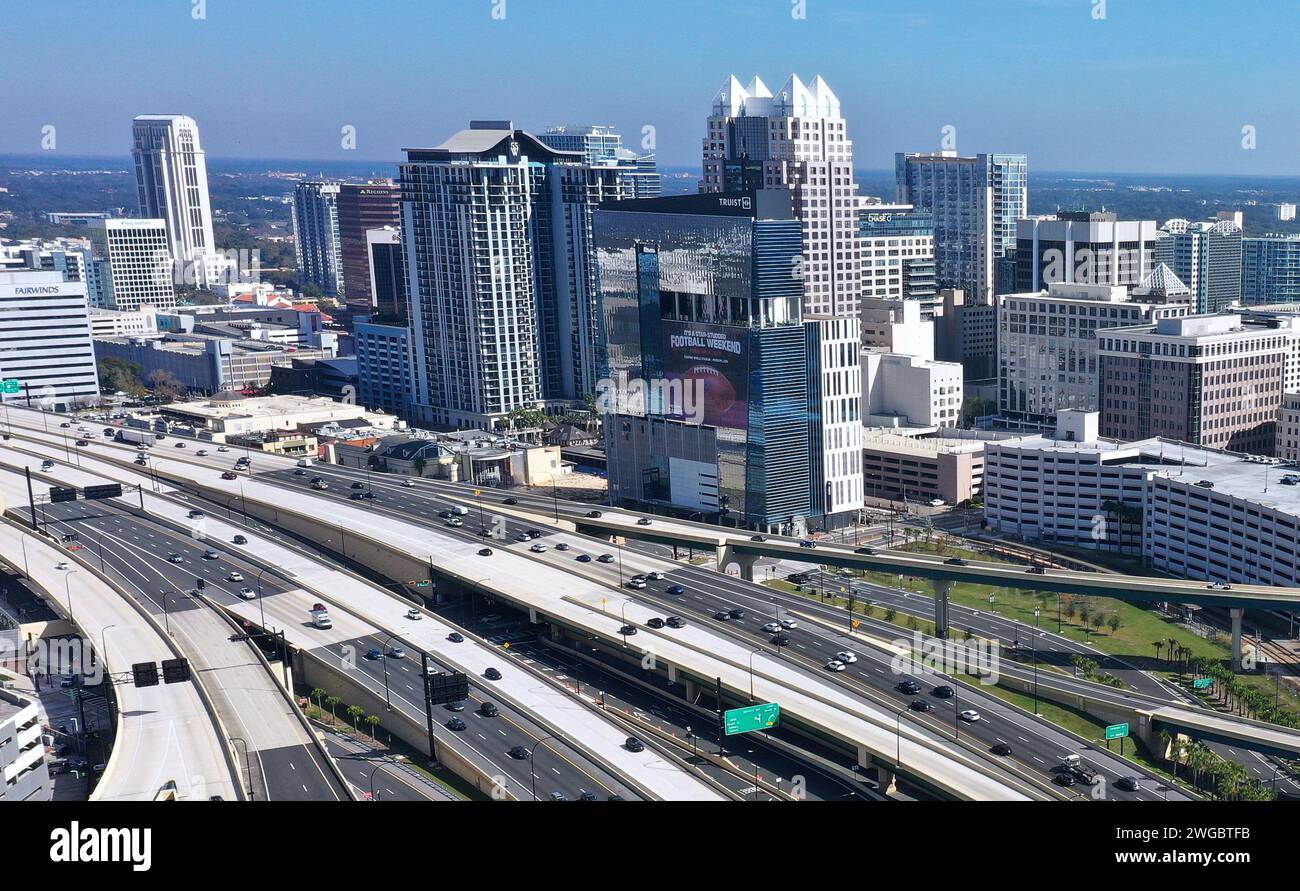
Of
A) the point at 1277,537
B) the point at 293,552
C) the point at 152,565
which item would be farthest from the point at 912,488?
the point at 152,565

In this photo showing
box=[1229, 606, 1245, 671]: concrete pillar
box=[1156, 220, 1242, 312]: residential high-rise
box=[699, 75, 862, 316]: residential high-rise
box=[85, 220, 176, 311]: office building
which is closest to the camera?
box=[1229, 606, 1245, 671]: concrete pillar

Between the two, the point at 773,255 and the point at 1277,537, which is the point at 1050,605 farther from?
the point at 773,255

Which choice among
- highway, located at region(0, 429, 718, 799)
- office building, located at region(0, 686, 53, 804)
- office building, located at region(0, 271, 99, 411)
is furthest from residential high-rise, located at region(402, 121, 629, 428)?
office building, located at region(0, 686, 53, 804)

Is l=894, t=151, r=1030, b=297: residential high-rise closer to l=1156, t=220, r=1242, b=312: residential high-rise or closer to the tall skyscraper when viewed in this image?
l=1156, t=220, r=1242, b=312: residential high-rise

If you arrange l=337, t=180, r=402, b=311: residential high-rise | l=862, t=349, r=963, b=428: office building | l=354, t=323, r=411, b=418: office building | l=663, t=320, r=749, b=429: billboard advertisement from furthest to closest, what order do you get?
l=337, t=180, r=402, b=311: residential high-rise
l=354, t=323, r=411, b=418: office building
l=862, t=349, r=963, b=428: office building
l=663, t=320, r=749, b=429: billboard advertisement

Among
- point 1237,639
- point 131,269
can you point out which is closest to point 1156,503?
point 1237,639

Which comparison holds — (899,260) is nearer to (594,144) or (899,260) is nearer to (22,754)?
(594,144)
